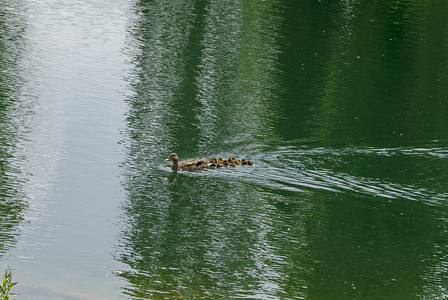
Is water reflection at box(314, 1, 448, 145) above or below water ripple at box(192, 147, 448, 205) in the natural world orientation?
above

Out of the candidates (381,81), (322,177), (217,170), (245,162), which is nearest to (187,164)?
(217,170)

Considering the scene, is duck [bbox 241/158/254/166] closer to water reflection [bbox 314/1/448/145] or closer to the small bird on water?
the small bird on water

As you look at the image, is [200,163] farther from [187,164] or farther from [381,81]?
[381,81]

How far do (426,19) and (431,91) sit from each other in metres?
13.1

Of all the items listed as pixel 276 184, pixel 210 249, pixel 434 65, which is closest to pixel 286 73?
pixel 434 65

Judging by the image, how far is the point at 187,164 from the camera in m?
18.5

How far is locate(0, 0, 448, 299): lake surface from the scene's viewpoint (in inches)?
568

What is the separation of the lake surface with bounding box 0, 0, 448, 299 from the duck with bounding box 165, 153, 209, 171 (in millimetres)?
182

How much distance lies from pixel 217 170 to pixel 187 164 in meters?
0.72

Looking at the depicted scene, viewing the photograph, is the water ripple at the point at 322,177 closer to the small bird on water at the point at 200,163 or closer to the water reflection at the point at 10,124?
the small bird on water at the point at 200,163

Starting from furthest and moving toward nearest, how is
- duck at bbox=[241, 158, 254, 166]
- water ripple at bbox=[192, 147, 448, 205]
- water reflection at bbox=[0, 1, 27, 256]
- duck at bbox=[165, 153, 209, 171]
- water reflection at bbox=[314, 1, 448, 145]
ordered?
1. water reflection at bbox=[314, 1, 448, 145]
2. duck at bbox=[241, 158, 254, 166]
3. duck at bbox=[165, 153, 209, 171]
4. water ripple at bbox=[192, 147, 448, 205]
5. water reflection at bbox=[0, 1, 27, 256]

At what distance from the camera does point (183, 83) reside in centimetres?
2570

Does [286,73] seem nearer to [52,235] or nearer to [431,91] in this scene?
[431,91]

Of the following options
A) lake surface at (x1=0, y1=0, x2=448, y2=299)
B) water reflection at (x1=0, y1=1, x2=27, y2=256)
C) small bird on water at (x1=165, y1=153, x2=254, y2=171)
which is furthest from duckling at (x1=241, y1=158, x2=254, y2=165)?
water reflection at (x1=0, y1=1, x2=27, y2=256)
